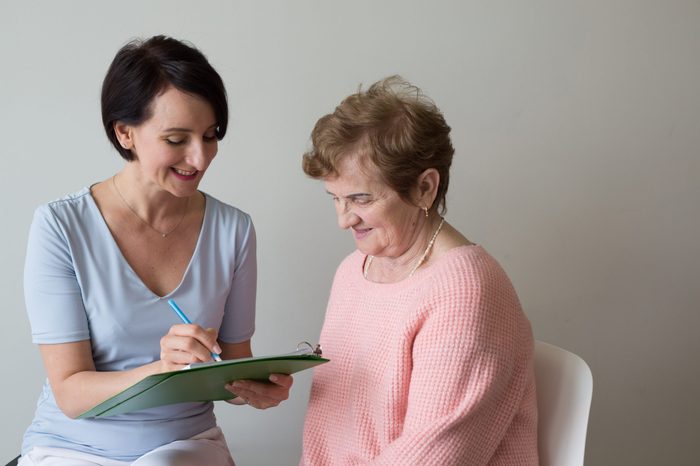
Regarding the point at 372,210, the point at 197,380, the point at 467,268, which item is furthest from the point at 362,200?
the point at 197,380

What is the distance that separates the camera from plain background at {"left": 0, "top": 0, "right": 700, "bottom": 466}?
191 cm

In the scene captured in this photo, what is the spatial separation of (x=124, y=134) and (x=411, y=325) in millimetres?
680

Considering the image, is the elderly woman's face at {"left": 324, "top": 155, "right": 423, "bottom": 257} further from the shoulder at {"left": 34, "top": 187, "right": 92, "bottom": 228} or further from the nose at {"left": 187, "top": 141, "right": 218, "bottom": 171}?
the shoulder at {"left": 34, "top": 187, "right": 92, "bottom": 228}

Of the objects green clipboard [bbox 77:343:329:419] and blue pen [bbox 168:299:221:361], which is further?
blue pen [bbox 168:299:221:361]

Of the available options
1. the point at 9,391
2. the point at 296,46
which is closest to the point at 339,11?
the point at 296,46

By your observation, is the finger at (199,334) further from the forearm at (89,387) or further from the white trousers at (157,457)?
the white trousers at (157,457)

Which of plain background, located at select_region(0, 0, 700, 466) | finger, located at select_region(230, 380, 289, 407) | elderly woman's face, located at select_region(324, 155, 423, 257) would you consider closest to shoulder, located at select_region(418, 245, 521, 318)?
elderly woman's face, located at select_region(324, 155, 423, 257)

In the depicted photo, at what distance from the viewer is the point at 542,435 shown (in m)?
1.42

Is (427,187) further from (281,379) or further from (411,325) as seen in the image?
(281,379)

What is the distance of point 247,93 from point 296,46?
0.59 feet

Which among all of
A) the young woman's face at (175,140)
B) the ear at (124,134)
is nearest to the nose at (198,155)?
the young woman's face at (175,140)

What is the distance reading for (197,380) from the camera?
3.89 ft

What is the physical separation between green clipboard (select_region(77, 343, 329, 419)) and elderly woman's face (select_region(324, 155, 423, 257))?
0.28m

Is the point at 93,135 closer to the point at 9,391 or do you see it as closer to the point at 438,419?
the point at 9,391
